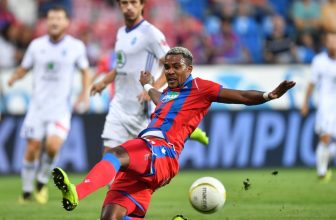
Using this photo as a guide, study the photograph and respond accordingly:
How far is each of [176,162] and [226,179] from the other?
7.44m

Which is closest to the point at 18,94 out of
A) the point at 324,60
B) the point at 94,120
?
the point at 94,120

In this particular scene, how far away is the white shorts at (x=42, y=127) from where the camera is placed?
501 inches

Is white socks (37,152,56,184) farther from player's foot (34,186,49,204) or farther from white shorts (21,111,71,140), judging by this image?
white shorts (21,111,71,140)

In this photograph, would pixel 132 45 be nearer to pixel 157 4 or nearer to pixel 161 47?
pixel 161 47

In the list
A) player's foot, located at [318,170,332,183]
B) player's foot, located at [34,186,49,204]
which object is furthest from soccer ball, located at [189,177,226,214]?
player's foot, located at [318,170,332,183]

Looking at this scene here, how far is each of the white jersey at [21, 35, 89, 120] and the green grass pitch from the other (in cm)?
131

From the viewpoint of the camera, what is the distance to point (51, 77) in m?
12.9

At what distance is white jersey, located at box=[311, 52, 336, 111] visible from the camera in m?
16.0

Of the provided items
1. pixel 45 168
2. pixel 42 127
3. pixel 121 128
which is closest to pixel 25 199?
pixel 45 168

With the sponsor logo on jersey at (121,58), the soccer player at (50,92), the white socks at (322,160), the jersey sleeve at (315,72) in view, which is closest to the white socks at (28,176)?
the soccer player at (50,92)

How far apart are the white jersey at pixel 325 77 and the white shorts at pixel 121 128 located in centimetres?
640

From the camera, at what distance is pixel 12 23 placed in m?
19.5

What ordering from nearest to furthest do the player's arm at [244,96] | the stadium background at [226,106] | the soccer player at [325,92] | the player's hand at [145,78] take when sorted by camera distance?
the player's arm at [244,96]
the player's hand at [145,78]
the stadium background at [226,106]
the soccer player at [325,92]

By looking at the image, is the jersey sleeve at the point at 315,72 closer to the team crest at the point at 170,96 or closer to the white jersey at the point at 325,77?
the white jersey at the point at 325,77
